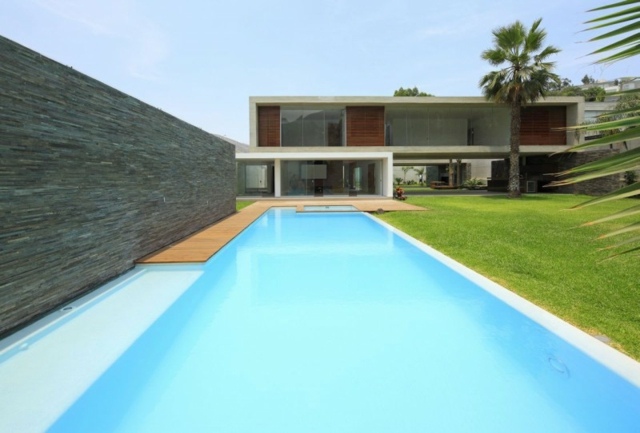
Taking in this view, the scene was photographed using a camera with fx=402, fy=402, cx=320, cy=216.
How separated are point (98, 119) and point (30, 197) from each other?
2005mm

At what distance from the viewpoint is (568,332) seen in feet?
12.9

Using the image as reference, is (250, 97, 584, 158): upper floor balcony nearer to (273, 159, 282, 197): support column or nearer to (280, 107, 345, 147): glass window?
(280, 107, 345, 147): glass window

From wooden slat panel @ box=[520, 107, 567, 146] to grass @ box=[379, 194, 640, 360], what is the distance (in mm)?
17508

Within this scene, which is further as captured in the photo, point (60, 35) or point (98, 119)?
point (60, 35)

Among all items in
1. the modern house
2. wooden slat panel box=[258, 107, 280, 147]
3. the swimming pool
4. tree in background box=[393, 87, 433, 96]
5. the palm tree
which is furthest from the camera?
tree in background box=[393, 87, 433, 96]

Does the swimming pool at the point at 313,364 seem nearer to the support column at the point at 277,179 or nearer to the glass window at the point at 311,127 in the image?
the support column at the point at 277,179

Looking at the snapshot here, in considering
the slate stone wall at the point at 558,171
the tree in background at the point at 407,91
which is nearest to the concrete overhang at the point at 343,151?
the slate stone wall at the point at 558,171

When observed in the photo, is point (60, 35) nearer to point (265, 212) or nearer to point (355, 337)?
point (355, 337)

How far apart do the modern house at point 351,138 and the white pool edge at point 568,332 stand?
20.2 meters

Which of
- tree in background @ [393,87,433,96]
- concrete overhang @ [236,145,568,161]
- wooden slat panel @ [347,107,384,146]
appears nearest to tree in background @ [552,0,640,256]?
concrete overhang @ [236,145,568,161]

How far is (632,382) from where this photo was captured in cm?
304

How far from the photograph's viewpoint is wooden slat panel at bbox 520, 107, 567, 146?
28.0 metres

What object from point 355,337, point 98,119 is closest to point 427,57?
point 98,119

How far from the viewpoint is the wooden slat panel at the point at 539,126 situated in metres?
28.0
